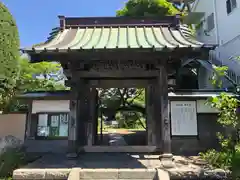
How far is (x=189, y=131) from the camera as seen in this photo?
8.84m

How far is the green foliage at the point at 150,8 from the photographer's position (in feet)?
57.1

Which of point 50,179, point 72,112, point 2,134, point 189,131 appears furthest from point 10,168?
point 189,131

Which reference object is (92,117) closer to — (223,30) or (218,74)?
(218,74)

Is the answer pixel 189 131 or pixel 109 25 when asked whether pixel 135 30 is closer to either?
pixel 109 25

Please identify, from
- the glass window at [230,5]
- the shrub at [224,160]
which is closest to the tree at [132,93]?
the glass window at [230,5]

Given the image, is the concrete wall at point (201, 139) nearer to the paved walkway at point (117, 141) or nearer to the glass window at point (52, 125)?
the paved walkway at point (117, 141)

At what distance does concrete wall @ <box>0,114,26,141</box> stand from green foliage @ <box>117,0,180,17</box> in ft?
41.8

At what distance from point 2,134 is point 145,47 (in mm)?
7066

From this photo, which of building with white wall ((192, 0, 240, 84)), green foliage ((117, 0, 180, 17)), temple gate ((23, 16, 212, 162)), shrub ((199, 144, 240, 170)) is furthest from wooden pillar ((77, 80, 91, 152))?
green foliage ((117, 0, 180, 17))

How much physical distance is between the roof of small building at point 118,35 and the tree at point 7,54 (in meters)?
1.99

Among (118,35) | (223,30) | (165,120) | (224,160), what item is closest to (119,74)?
(118,35)

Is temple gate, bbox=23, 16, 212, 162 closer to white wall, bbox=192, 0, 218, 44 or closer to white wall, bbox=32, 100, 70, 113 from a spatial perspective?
white wall, bbox=32, 100, 70, 113

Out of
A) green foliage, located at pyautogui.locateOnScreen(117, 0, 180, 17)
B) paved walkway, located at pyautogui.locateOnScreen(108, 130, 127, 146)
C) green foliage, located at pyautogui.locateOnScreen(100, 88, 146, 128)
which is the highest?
green foliage, located at pyautogui.locateOnScreen(117, 0, 180, 17)

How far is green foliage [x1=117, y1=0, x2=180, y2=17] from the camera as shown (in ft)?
57.1
